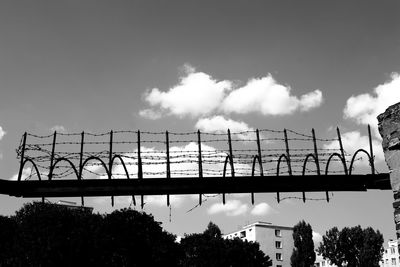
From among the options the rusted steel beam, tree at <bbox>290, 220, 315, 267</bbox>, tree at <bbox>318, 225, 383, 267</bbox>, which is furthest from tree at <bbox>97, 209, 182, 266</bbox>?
tree at <bbox>318, 225, 383, 267</bbox>

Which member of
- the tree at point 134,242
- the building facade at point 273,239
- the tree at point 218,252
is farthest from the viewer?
the building facade at point 273,239

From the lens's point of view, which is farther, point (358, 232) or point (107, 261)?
point (358, 232)

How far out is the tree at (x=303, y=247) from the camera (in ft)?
234

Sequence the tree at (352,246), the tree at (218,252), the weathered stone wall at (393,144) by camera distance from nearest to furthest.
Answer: the weathered stone wall at (393,144)
the tree at (218,252)
the tree at (352,246)

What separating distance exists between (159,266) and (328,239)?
3948 centimetres

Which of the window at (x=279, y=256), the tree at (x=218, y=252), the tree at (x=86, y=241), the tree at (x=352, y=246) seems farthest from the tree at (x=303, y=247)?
the tree at (x=86, y=241)

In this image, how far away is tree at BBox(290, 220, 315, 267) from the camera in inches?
2813

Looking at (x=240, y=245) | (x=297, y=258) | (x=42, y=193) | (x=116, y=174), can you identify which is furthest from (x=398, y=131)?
(x=297, y=258)

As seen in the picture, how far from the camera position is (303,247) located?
72.2 meters

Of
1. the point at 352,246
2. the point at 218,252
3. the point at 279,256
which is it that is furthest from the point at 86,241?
the point at 279,256

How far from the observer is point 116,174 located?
415 inches

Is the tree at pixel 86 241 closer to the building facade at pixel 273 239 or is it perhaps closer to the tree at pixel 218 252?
the tree at pixel 218 252

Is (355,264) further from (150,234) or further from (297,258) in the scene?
(150,234)

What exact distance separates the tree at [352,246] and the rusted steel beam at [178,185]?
64.7 metres
